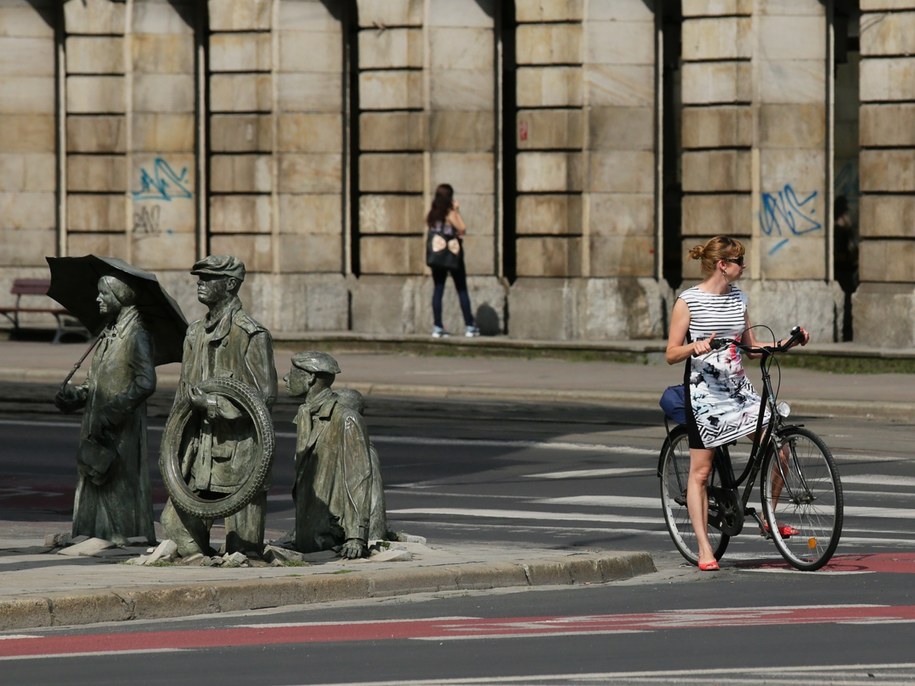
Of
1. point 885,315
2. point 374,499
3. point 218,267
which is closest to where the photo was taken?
point 218,267

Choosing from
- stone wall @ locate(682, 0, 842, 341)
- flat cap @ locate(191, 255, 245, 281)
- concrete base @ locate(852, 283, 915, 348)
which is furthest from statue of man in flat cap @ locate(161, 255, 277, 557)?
stone wall @ locate(682, 0, 842, 341)

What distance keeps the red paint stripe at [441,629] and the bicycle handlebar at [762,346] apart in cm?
173

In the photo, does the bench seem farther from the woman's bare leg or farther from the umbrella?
the woman's bare leg

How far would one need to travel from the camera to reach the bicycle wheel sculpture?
1103 cm

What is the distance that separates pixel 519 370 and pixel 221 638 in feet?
55.1

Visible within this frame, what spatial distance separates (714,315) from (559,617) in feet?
7.57

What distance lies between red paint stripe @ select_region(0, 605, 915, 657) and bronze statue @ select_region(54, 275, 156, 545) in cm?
287

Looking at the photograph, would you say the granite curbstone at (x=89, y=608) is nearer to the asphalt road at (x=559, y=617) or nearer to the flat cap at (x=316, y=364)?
the asphalt road at (x=559, y=617)

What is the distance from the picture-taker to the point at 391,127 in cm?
2888

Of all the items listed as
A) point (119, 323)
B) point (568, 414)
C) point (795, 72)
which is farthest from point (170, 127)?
point (119, 323)

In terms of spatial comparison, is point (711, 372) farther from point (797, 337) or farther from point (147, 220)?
point (147, 220)

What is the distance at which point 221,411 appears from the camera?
11.1 meters

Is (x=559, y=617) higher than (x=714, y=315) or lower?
lower

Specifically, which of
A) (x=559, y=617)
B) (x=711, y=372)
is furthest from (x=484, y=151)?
(x=559, y=617)
